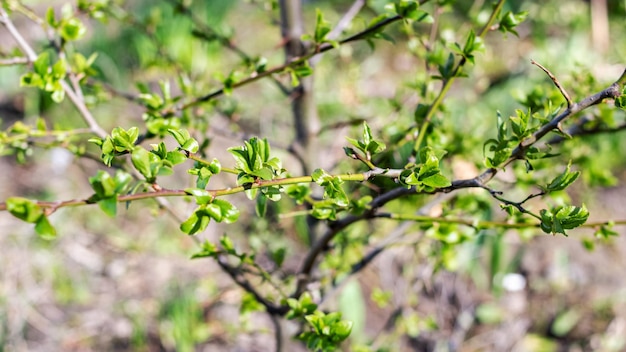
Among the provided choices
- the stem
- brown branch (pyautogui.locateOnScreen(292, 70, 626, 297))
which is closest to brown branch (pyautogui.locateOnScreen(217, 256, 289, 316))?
brown branch (pyautogui.locateOnScreen(292, 70, 626, 297))

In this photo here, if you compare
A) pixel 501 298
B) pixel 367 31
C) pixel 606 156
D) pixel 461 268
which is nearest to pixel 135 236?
pixel 461 268

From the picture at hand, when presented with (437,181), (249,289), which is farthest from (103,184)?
(249,289)

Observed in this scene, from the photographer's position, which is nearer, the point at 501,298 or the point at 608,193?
the point at 501,298

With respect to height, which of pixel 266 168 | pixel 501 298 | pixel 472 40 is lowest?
pixel 266 168

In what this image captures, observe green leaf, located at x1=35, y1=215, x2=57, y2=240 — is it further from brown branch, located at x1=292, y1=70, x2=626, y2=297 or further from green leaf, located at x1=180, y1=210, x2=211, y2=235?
brown branch, located at x1=292, y1=70, x2=626, y2=297

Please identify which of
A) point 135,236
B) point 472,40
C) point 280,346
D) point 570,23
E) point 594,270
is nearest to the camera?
point 472,40

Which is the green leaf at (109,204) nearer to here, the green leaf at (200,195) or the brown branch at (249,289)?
the green leaf at (200,195)

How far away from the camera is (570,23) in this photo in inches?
159

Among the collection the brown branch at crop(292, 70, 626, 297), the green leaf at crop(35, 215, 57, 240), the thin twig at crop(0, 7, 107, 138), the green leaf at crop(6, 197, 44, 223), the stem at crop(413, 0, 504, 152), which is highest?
the thin twig at crop(0, 7, 107, 138)

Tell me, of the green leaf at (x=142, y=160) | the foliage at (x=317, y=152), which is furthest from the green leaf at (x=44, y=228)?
the green leaf at (x=142, y=160)

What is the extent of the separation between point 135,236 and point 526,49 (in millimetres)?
3074

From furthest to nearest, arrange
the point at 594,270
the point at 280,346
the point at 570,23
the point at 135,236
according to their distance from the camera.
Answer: the point at 570,23, the point at 135,236, the point at 594,270, the point at 280,346

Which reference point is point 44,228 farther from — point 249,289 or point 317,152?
point 317,152

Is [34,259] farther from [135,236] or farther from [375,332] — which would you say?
[375,332]
